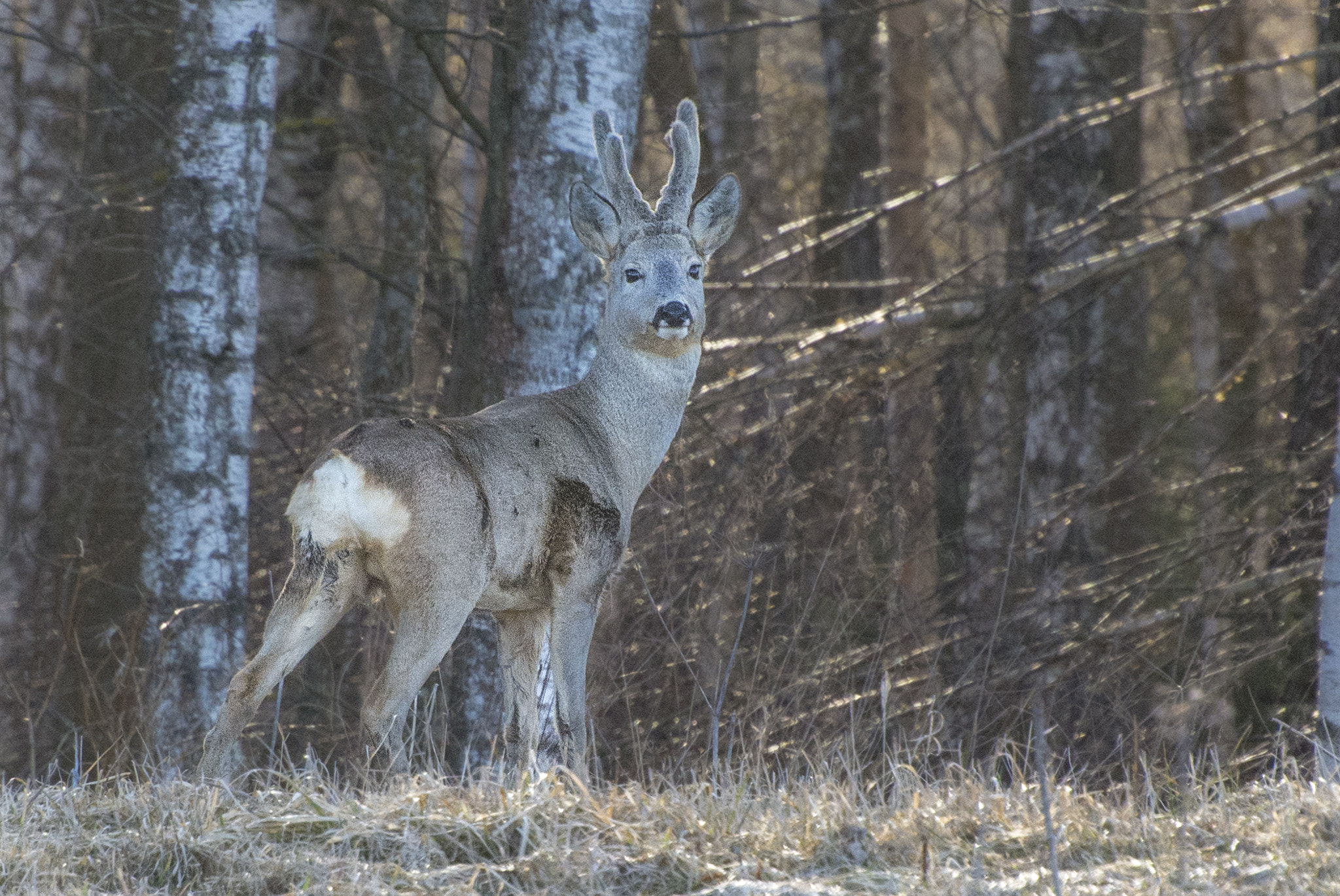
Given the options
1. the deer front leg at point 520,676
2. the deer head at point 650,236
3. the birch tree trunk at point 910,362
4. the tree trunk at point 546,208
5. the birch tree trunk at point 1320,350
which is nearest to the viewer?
the deer front leg at point 520,676

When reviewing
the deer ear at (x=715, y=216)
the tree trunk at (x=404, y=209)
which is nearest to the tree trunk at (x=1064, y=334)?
the deer ear at (x=715, y=216)

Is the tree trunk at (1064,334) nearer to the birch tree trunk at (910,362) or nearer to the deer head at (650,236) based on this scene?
the birch tree trunk at (910,362)

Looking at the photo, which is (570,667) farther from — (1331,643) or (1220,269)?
(1220,269)

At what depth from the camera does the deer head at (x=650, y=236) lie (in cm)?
570

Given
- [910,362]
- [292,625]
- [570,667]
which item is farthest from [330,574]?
[910,362]

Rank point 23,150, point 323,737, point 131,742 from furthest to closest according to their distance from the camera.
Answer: point 23,150 < point 323,737 < point 131,742

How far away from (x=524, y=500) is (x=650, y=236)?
137 cm

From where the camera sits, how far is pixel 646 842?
12.4ft

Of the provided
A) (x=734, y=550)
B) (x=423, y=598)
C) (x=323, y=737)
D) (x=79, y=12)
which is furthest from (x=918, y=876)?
(x=79, y=12)

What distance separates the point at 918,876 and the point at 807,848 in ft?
1.07

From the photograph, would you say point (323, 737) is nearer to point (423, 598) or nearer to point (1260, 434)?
point (423, 598)

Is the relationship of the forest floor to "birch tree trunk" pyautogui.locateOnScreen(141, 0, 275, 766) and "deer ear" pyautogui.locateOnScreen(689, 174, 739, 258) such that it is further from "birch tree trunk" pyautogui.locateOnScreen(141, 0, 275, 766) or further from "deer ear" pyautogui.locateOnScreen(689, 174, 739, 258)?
"deer ear" pyautogui.locateOnScreen(689, 174, 739, 258)

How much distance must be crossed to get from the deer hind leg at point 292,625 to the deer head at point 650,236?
60.3 inches

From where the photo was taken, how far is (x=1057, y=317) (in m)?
10.6
